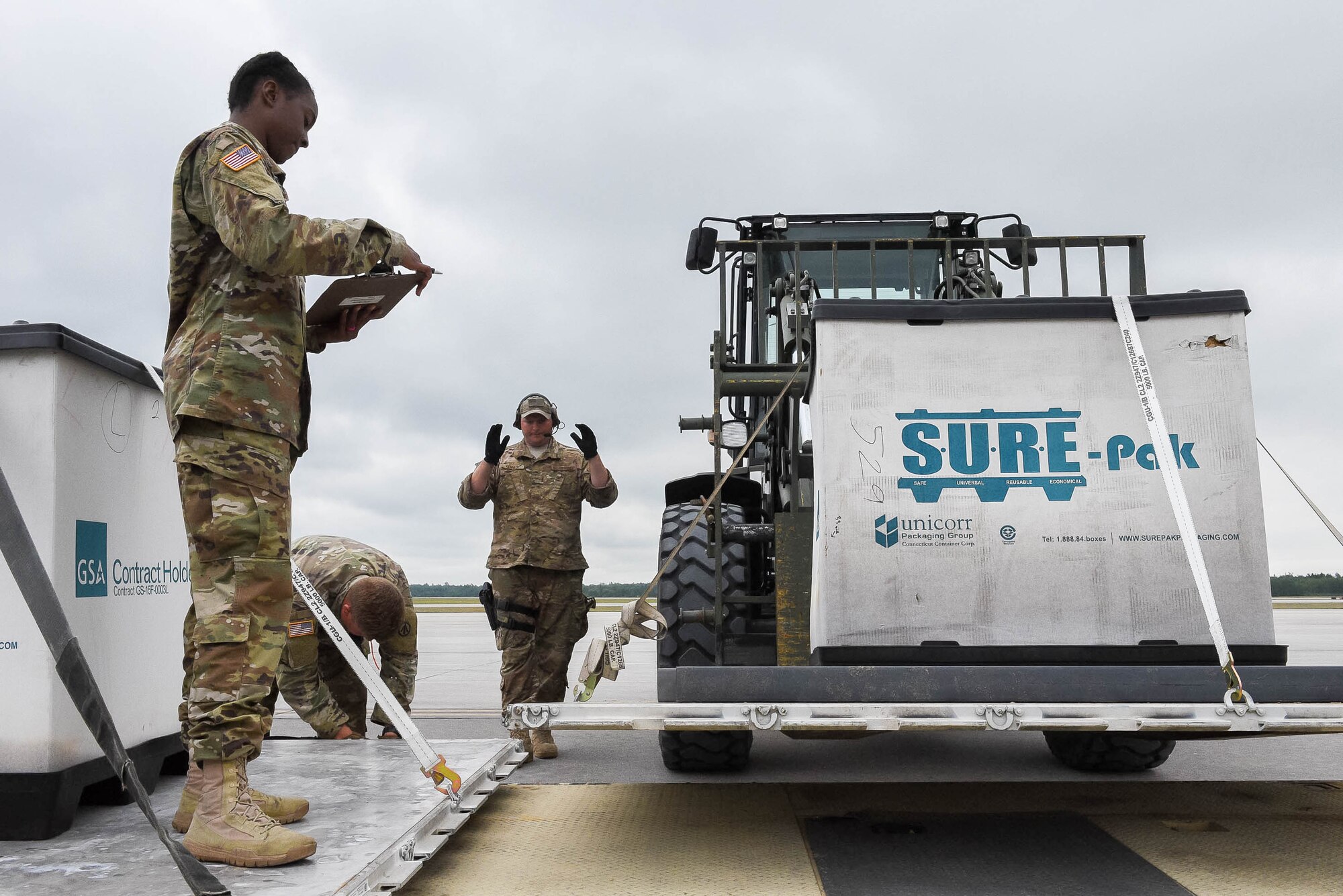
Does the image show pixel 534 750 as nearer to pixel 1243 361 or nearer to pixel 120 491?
pixel 120 491

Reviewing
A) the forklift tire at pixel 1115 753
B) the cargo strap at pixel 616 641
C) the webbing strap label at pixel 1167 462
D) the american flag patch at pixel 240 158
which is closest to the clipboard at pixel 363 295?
the american flag patch at pixel 240 158

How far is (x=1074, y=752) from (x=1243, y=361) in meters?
2.19

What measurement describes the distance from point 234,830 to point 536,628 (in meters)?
2.88

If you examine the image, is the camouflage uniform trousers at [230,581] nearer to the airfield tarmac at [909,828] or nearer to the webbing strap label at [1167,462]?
the airfield tarmac at [909,828]

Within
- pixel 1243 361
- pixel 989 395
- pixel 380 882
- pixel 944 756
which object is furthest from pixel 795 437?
pixel 380 882

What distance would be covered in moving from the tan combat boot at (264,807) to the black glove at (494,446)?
2557 millimetres

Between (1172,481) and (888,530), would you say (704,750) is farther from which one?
(1172,481)

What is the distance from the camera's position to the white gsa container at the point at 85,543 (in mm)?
2537

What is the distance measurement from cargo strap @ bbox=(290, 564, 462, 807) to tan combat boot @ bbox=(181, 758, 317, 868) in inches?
18.0

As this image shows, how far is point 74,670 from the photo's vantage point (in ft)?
7.02

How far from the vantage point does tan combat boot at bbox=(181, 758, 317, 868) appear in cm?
225

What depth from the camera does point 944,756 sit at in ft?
16.5

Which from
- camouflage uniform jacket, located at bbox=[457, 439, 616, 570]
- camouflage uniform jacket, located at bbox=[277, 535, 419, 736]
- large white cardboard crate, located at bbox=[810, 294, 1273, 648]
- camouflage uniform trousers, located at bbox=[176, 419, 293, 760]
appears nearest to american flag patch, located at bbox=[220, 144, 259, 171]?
camouflage uniform trousers, located at bbox=[176, 419, 293, 760]

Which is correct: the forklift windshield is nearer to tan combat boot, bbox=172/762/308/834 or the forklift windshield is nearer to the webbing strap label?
the webbing strap label
